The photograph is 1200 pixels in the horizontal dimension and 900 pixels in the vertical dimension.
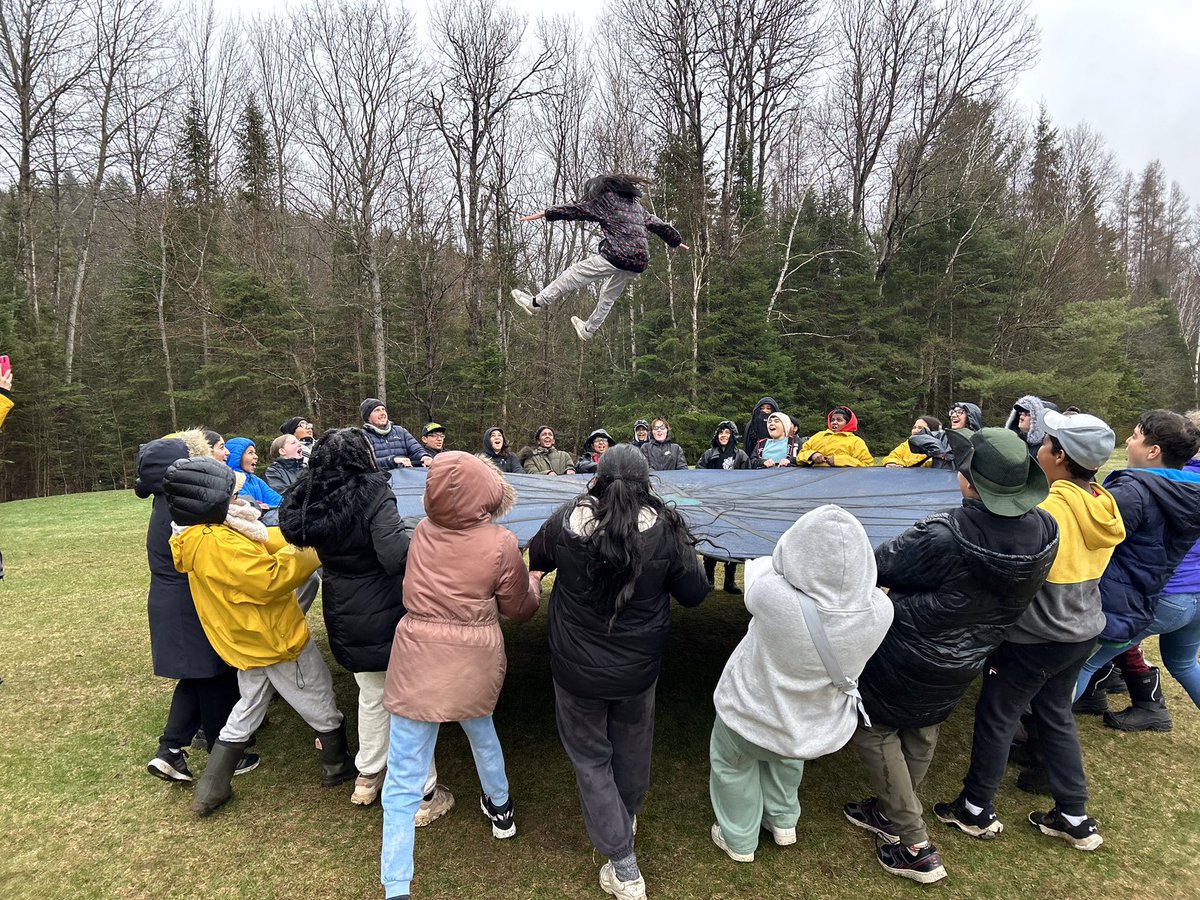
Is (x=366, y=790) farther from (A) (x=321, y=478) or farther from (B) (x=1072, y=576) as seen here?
(B) (x=1072, y=576)

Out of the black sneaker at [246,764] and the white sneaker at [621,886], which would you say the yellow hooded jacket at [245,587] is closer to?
the black sneaker at [246,764]

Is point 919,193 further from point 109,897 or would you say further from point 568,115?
point 109,897

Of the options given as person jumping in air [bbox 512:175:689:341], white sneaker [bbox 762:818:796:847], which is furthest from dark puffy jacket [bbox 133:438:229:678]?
person jumping in air [bbox 512:175:689:341]

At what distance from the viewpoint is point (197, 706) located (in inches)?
112

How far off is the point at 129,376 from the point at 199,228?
163 inches

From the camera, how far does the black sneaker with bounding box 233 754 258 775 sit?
9.41ft

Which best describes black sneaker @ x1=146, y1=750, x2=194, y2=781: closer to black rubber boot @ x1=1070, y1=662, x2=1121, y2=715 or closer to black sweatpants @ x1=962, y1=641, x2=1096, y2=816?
black sweatpants @ x1=962, y1=641, x2=1096, y2=816

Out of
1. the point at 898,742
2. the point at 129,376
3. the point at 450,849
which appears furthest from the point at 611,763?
the point at 129,376

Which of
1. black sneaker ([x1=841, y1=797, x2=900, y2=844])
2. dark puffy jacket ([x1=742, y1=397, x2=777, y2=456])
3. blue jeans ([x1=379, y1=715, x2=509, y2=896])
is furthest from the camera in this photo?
dark puffy jacket ([x1=742, y1=397, x2=777, y2=456])

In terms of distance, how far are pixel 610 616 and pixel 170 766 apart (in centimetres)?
226

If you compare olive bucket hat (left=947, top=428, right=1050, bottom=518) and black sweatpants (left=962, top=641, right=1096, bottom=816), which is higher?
olive bucket hat (left=947, top=428, right=1050, bottom=518)

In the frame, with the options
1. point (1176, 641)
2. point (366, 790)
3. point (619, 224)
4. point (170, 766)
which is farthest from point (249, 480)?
point (1176, 641)

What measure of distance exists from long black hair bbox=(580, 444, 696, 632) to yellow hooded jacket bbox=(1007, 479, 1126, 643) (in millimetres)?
1335

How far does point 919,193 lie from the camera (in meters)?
17.4
